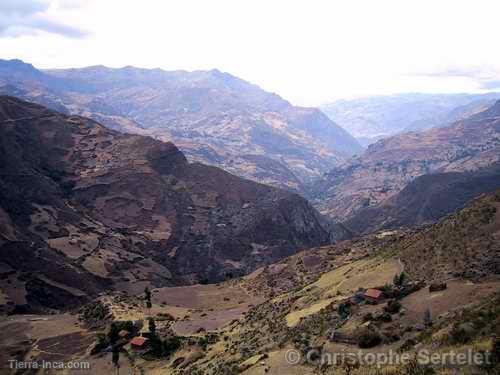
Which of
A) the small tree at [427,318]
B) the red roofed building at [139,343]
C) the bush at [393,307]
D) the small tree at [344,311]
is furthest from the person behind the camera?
the red roofed building at [139,343]

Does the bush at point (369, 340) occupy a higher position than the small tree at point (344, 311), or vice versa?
the bush at point (369, 340)

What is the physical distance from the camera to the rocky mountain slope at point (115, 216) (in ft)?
356

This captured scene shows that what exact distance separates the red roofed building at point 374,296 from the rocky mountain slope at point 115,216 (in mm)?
73708

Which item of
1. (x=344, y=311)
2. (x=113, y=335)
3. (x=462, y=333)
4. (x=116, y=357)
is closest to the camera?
(x=462, y=333)

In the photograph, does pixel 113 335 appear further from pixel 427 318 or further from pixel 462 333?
pixel 462 333

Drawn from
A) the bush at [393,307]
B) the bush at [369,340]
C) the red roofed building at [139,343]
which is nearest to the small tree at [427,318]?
the bush at [369,340]

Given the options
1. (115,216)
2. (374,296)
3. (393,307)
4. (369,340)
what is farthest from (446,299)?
(115,216)

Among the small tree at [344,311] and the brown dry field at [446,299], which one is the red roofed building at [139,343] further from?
the brown dry field at [446,299]

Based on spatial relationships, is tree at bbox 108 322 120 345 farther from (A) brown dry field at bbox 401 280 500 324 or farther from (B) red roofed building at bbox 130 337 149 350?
(A) brown dry field at bbox 401 280 500 324

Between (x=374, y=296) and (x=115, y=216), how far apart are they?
115 m

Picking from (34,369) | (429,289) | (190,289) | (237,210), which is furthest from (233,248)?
(429,289)

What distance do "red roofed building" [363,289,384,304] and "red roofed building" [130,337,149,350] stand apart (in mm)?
27704

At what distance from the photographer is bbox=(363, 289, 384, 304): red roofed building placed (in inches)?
1651

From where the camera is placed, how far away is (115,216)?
479 feet
